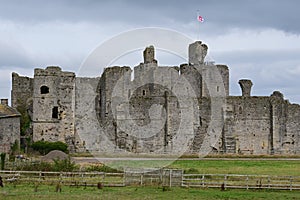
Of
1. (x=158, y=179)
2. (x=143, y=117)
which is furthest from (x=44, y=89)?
(x=158, y=179)

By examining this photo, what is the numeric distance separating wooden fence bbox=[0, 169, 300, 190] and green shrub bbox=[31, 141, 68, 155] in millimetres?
21353

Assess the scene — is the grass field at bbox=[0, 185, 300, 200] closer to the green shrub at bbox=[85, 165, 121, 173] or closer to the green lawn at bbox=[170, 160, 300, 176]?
the green shrub at bbox=[85, 165, 121, 173]

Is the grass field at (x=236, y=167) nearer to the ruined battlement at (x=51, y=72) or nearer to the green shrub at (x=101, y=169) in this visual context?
the green shrub at (x=101, y=169)

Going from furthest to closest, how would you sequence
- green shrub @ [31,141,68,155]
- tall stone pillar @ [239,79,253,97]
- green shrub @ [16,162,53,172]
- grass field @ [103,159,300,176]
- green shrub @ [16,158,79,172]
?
tall stone pillar @ [239,79,253,97] → green shrub @ [31,141,68,155] → grass field @ [103,159,300,176] → green shrub @ [16,162,53,172] → green shrub @ [16,158,79,172]

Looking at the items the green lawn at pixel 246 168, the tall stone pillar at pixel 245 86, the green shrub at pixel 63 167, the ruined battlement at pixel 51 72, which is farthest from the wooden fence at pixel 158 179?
the tall stone pillar at pixel 245 86

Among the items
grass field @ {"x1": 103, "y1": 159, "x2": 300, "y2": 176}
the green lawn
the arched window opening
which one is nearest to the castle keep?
the arched window opening

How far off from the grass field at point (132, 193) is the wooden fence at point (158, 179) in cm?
108

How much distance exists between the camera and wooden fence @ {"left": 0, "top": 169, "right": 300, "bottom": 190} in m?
33.8

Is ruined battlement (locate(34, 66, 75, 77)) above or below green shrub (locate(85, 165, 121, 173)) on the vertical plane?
above

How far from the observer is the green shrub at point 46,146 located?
58.3m

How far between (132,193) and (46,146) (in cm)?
2941

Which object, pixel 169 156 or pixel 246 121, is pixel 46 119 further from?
pixel 246 121

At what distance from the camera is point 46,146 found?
193ft

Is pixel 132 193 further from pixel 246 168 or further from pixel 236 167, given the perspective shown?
pixel 236 167
